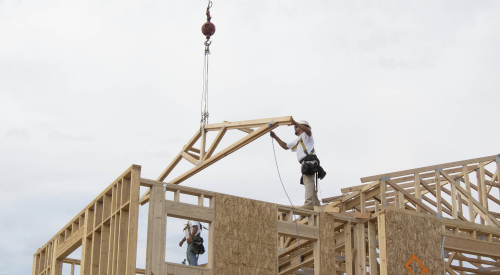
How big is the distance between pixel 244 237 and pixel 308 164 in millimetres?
2883

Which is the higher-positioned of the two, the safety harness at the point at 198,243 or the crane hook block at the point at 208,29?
the crane hook block at the point at 208,29

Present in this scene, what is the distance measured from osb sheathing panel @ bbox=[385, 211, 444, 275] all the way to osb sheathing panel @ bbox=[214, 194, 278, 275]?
3.01m

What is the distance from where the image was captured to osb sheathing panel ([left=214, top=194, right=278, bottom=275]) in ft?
55.1

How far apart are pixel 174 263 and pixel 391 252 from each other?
18.4 ft

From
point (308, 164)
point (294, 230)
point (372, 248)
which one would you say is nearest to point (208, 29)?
point (308, 164)

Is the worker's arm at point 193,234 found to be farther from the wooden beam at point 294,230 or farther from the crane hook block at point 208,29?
the crane hook block at point 208,29

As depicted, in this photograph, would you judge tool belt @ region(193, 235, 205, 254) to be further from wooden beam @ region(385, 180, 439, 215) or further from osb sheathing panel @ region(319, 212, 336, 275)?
wooden beam @ region(385, 180, 439, 215)

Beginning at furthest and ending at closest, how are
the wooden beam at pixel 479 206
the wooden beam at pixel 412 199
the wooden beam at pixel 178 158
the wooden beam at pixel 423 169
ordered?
the wooden beam at pixel 479 206 < the wooden beam at pixel 178 158 < the wooden beam at pixel 423 169 < the wooden beam at pixel 412 199

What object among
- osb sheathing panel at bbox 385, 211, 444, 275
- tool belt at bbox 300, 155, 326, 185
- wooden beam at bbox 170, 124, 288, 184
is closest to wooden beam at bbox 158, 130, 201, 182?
wooden beam at bbox 170, 124, 288, 184

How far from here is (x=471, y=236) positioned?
20234 mm

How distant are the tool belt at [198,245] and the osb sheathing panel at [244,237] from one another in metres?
2.27

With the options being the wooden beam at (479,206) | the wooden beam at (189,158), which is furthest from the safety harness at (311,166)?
the wooden beam at (479,206)

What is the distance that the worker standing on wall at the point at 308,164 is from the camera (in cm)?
1888

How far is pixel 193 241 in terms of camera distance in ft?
62.6
